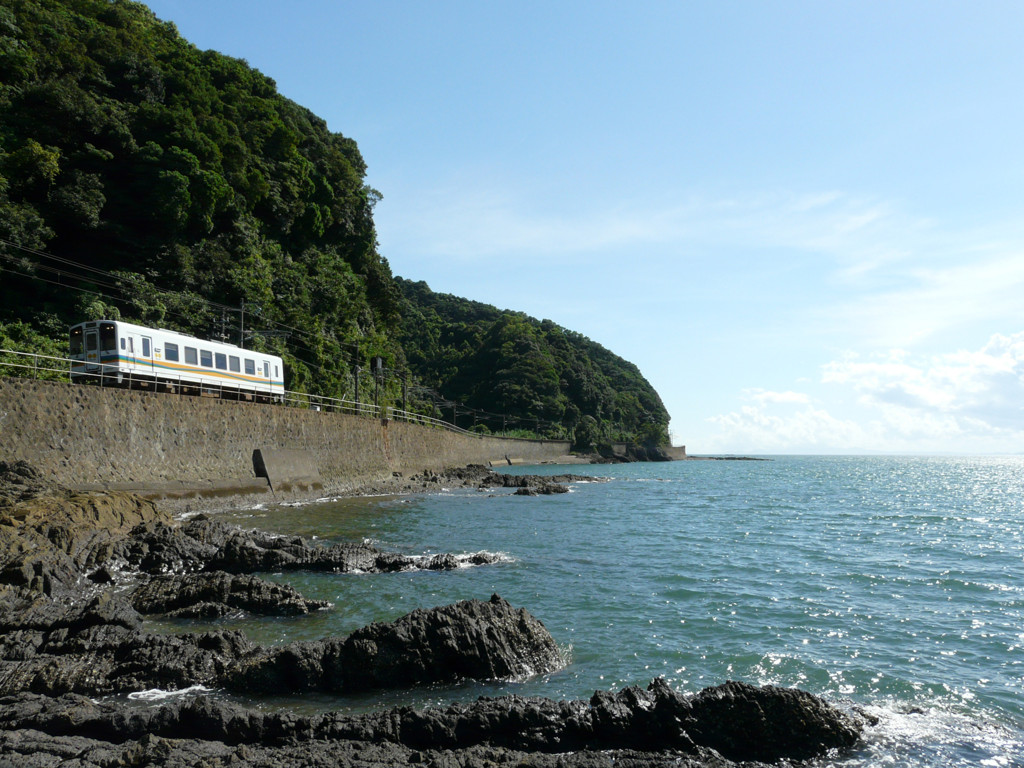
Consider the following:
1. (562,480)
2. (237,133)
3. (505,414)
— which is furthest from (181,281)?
(505,414)

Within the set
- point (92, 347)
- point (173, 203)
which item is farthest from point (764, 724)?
point (173, 203)

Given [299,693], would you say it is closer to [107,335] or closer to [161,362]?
[107,335]

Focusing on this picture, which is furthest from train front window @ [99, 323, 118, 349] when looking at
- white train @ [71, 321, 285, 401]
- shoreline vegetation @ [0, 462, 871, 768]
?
shoreline vegetation @ [0, 462, 871, 768]

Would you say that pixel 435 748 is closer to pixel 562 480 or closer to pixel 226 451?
pixel 226 451

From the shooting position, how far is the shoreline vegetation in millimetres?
5301

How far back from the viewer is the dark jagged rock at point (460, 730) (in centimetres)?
518

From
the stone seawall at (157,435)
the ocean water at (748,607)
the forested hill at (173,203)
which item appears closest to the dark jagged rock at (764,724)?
the ocean water at (748,607)

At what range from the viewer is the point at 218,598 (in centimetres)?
1023

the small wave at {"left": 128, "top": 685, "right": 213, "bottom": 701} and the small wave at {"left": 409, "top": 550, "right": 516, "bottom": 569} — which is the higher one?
the small wave at {"left": 128, "top": 685, "right": 213, "bottom": 701}

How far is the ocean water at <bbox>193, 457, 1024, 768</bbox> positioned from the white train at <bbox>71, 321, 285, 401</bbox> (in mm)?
7154

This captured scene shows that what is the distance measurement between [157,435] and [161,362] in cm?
511

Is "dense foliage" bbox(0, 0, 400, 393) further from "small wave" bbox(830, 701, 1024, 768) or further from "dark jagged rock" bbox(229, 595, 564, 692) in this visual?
"small wave" bbox(830, 701, 1024, 768)

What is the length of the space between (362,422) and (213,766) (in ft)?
109

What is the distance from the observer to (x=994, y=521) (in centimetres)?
2838
